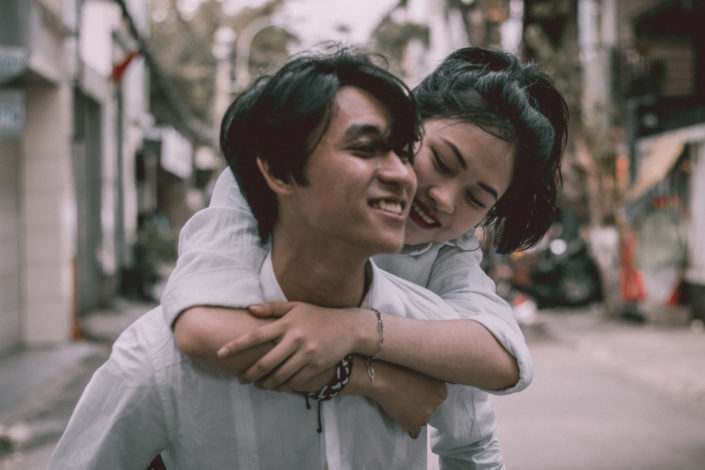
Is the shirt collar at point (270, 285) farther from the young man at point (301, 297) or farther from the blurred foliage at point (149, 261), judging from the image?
the blurred foliage at point (149, 261)

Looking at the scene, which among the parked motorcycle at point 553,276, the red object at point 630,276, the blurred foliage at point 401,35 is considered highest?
the blurred foliage at point 401,35

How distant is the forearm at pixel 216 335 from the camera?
4.59 ft

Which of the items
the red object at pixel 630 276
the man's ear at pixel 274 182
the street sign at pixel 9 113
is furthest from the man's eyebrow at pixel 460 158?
the red object at pixel 630 276

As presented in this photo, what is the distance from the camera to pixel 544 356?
371 inches

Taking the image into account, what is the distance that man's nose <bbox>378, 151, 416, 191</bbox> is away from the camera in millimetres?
1343

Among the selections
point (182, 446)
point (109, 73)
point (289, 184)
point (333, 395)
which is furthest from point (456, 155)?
point (109, 73)

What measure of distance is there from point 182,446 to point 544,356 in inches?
331

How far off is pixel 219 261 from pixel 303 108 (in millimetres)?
372

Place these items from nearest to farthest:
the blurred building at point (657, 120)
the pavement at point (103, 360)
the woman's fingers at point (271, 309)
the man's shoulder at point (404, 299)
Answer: the woman's fingers at point (271, 309) → the man's shoulder at point (404, 299) → the pavement at point (103, 360) → the blurred building at point (657, 120)

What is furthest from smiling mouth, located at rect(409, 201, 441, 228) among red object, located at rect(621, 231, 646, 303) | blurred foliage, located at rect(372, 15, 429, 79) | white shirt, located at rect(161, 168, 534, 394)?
blurred foliage, located at rect(372, 15, 429, 79)

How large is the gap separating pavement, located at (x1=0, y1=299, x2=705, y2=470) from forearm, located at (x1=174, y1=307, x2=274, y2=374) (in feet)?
14.0

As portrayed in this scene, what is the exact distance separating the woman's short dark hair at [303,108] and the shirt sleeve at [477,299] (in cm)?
42

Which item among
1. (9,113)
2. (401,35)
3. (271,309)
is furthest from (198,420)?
(401,35)

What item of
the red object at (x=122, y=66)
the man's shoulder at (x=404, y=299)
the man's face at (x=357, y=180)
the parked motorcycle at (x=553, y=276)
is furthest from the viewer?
the parked motorcycle at (x=553, y=276)
